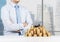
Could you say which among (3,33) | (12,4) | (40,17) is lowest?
(3,33)

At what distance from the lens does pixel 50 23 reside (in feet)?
4.52

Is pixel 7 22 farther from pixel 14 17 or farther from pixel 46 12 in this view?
pixel 46 12

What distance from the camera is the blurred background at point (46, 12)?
4.46ft

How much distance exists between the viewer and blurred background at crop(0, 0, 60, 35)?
1360 mm

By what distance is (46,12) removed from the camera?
53.8 inches

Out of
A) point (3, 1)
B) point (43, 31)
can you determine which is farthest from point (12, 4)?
point (43, 31)

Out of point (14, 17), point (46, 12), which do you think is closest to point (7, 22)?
point (14, 17)

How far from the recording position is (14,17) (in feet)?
4.50

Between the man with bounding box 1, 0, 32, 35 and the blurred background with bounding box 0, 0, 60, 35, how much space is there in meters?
0.03

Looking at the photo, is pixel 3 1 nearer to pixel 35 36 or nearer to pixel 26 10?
pixel 26 10

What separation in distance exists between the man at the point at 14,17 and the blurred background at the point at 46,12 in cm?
3

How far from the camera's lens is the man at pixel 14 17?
1362 mm

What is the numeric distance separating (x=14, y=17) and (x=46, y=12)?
9.9 inches

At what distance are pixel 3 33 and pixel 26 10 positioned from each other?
9.9 inches
